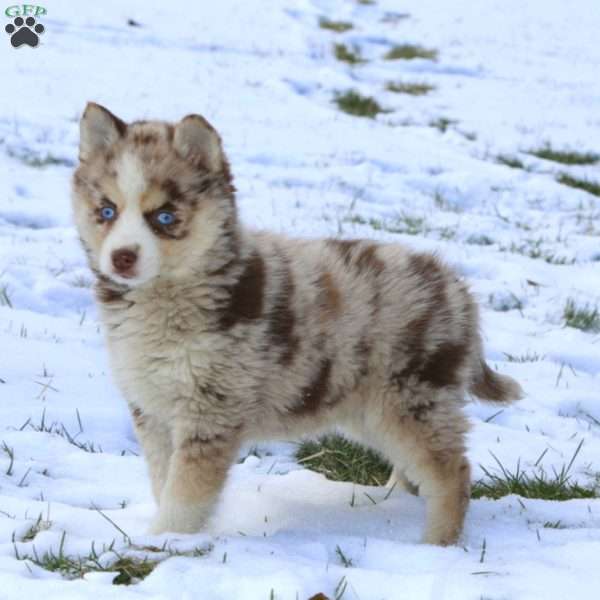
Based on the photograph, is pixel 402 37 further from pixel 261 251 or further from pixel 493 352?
pixel 261 251

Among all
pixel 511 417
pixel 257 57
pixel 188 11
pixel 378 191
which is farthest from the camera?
pixel 188 11

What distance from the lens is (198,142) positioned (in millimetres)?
3109

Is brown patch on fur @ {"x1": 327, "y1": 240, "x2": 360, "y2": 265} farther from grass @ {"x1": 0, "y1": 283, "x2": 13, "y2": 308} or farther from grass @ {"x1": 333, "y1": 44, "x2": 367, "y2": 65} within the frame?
grass @ {"x1": 333, "y1": 44, "x2": 367, "y2": 65}

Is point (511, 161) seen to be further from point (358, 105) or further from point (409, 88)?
point (409, 88)

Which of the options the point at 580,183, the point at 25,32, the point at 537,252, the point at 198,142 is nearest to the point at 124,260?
the point at 198,142

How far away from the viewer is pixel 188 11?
1783cm

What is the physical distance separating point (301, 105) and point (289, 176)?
143 inches

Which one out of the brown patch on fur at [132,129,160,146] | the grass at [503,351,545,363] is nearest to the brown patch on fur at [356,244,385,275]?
the brown patch on fur at [132,129,160,146]

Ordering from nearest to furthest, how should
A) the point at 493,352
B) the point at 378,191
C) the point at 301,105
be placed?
the point at 493,352 → the point at 378,191 → the point at 301,105

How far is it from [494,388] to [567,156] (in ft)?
25.1

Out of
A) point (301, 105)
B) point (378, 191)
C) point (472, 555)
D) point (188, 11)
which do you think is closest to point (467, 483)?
point (472, 555)

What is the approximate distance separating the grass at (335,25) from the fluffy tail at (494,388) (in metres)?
15.4

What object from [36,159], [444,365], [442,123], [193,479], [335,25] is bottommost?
[442,123]

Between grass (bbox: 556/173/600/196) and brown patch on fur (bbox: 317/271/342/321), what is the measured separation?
6.73 meters
